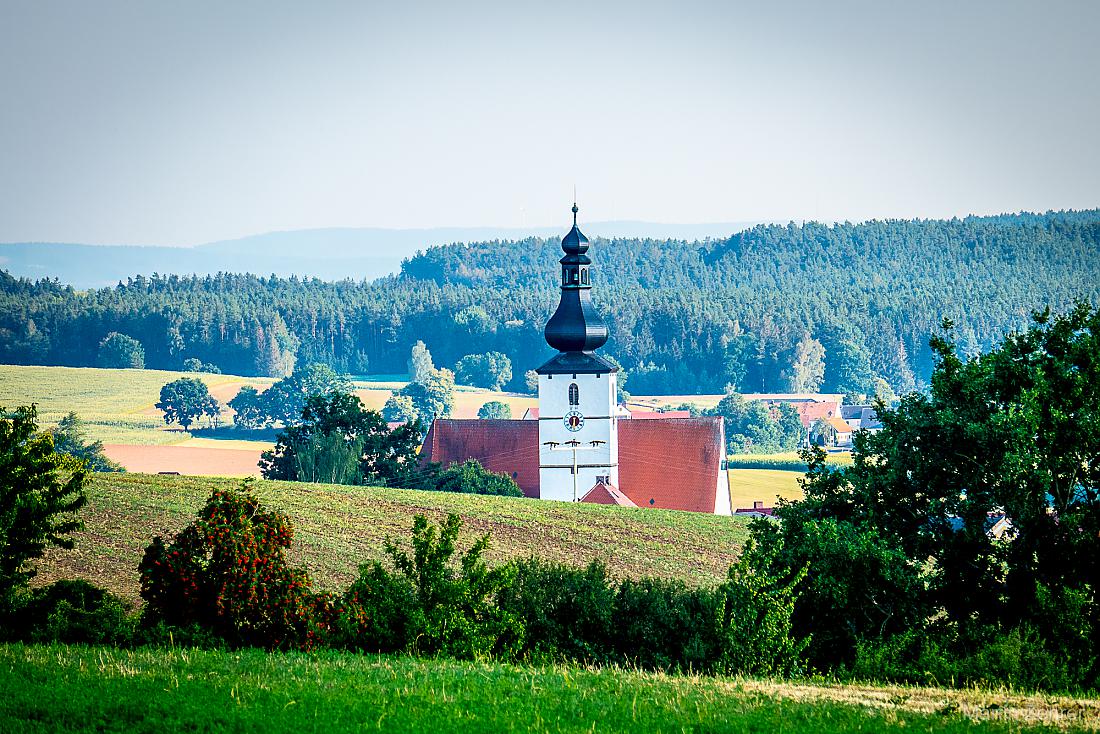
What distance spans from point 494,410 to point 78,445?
47654mm

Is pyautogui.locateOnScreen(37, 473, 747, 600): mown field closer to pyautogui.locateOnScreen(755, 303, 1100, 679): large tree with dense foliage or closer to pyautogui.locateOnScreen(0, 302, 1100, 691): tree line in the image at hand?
pyautogui.locateOnScreen(0, 302, 1100, 691): tree line

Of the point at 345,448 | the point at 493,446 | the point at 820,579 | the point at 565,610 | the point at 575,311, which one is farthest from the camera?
the point at 493,446

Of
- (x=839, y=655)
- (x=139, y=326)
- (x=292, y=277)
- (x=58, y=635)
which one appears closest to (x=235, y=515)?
(x=58, y=635)

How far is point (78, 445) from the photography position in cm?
7106

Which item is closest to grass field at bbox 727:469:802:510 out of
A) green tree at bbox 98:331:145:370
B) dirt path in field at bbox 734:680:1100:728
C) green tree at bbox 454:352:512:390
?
green tree at bbox 454:352:512:390

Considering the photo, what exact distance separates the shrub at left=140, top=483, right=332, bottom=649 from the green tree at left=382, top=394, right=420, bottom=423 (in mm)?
95058

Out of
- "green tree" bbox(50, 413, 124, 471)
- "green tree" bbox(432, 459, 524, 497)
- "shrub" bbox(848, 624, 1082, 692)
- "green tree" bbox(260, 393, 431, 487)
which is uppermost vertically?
"shrub" bbox(848, 624, 1082, 692)

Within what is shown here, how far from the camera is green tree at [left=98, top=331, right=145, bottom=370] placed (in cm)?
11931

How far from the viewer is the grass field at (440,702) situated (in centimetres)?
1227

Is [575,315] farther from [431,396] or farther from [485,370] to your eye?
[485,370]

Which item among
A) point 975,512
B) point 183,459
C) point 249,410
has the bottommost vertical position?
point 183,459

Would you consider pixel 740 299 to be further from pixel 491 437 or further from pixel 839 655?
pixel 839 655

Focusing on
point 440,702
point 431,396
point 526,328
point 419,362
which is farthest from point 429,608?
point 526,328

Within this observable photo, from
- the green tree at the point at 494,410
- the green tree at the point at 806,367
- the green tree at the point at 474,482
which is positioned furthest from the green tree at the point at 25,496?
the green tree at the point at 806,367
